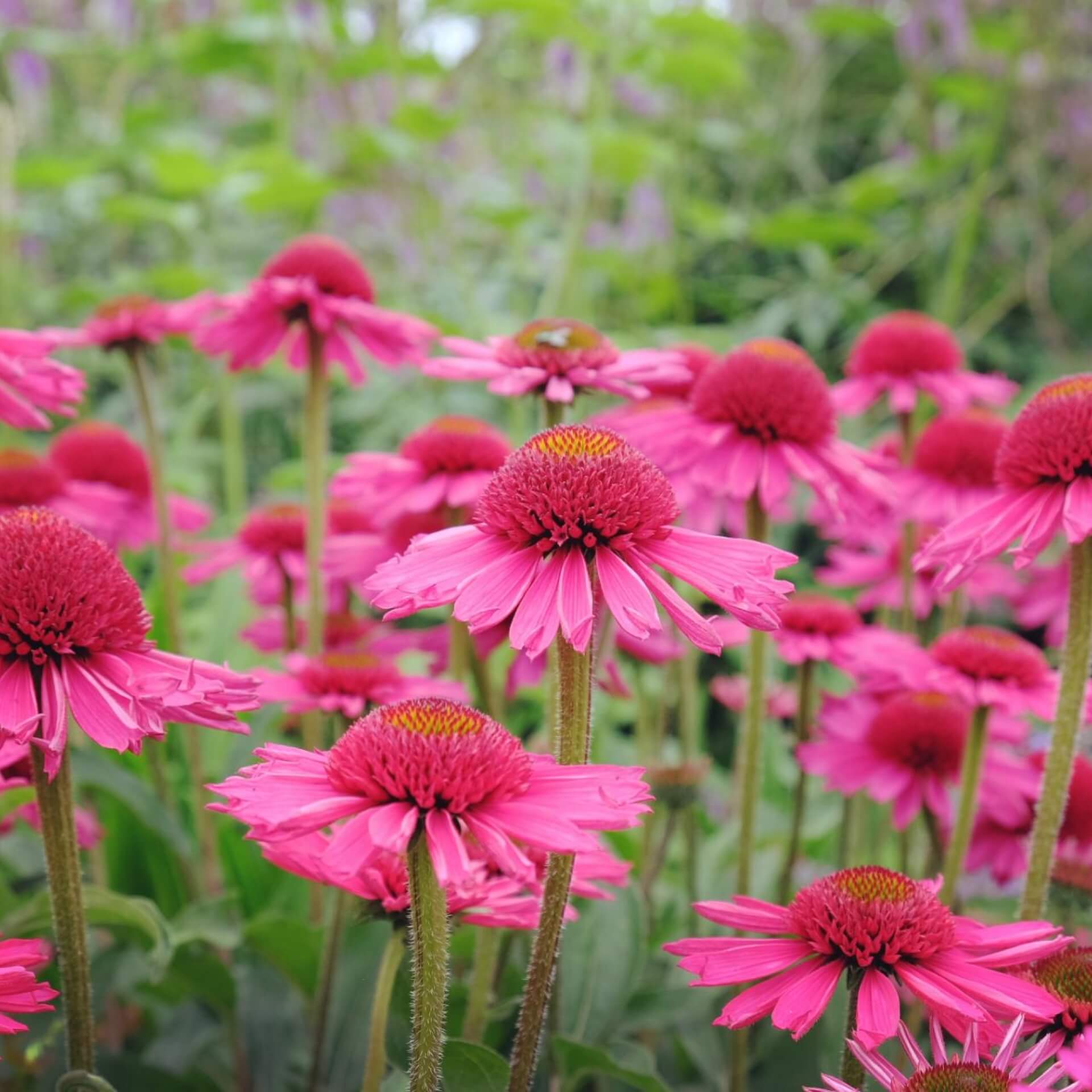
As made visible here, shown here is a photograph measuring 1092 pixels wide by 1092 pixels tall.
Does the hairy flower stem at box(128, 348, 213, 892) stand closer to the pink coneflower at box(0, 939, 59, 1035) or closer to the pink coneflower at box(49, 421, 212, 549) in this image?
the pink coneflower at box(49, 421, 212, 549)

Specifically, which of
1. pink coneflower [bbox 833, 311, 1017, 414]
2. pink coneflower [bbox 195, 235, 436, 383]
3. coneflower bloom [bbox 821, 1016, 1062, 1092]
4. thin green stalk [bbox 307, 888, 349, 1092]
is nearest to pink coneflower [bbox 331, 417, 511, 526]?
pink coneflower [bbox 195, 235, 436, 383]

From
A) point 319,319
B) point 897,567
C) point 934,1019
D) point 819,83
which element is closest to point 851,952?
point 934,1019

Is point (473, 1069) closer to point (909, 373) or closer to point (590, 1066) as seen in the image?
point (590, 1066)

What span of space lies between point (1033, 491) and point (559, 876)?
1.64ft

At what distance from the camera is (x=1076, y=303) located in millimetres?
4410

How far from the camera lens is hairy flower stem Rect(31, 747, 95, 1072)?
2.75 ft

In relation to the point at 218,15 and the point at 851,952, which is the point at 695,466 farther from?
the point at 218,15

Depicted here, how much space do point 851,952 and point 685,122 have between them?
10.6 ft

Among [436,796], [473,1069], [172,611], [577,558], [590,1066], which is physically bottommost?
[590,1066]

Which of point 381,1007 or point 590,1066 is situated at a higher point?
point 381,1007

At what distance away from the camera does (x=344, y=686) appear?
3.95 feet

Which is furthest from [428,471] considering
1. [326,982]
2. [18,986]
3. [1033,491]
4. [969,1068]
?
[969,1068]

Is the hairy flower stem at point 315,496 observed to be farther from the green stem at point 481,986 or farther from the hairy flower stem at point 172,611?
the green stem at point 481,986

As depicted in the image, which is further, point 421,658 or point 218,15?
point 218,15
